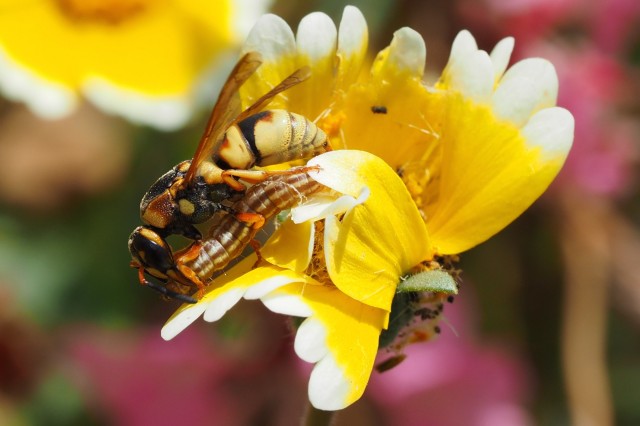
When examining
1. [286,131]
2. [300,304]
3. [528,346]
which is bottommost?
[528,346]

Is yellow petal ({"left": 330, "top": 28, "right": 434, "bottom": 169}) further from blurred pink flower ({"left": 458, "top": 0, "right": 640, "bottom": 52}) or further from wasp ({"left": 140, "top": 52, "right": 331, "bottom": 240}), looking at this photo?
blurred pink flower ({"left": 458, "top": 0, "right": 640, "bottom": 52})

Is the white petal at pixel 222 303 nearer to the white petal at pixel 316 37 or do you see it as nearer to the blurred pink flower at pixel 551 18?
the white petal at pixel 316 37

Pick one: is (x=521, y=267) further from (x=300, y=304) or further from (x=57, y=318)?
(x=300, y=304)

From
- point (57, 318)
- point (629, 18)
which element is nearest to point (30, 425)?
point (57, 318)

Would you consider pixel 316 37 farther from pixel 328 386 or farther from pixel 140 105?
pixel 140 105

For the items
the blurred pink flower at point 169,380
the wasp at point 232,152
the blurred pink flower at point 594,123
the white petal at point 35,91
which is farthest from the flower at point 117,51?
the wasp at point 232,152

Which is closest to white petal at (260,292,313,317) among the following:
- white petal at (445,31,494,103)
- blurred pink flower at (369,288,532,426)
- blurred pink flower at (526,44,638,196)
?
white petal at (445,31,494,103)
